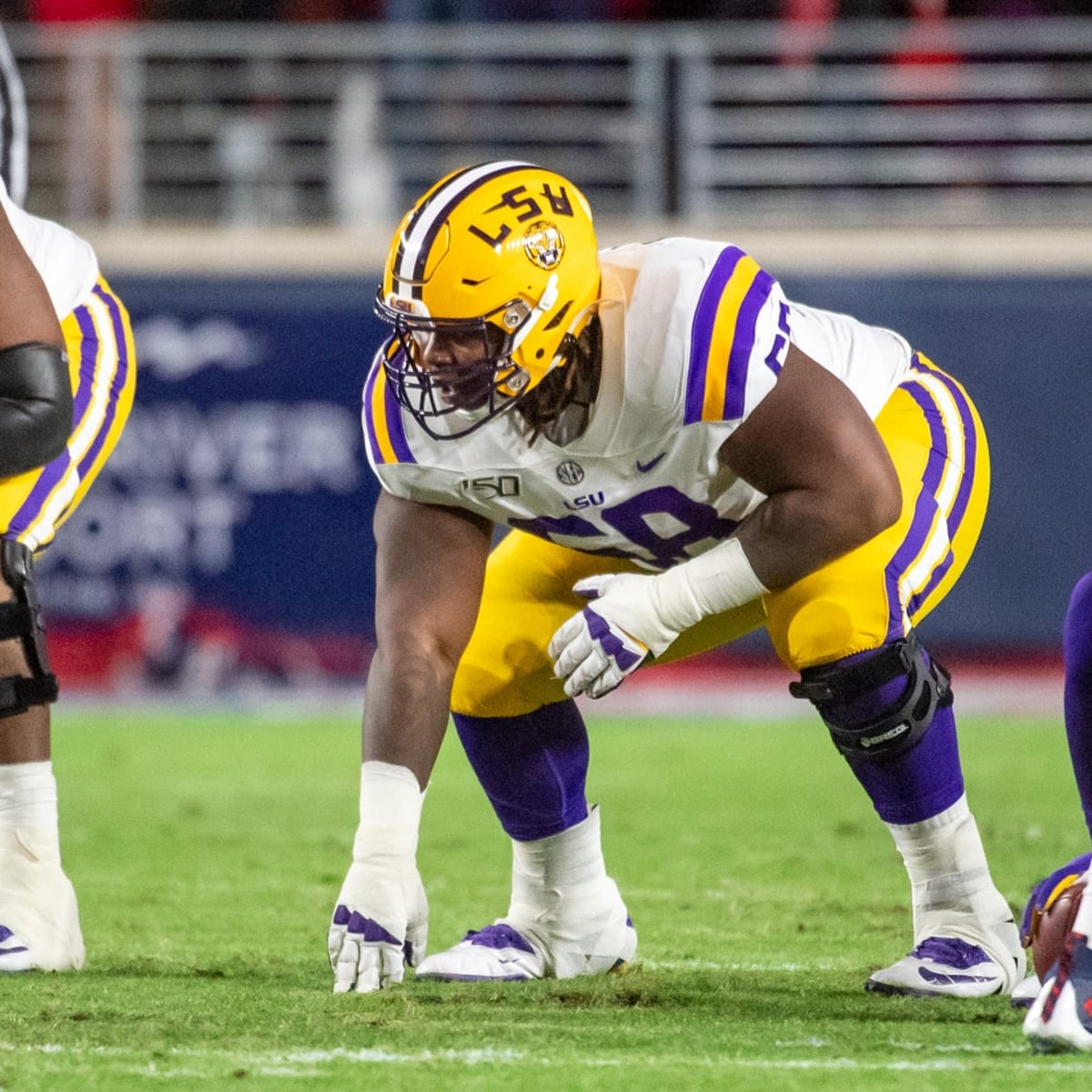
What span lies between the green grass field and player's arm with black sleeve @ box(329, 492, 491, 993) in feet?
0.29

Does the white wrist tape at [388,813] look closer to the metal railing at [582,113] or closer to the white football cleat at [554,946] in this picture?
the white football cleat at [554,946]

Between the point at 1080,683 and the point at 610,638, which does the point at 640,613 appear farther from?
the point at 1080,683

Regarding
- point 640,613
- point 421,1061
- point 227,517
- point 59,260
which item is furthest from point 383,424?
point 227,517

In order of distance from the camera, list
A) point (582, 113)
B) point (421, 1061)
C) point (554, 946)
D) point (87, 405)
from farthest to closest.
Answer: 1. point (582, 113)
2. point (87, 405)
3. point (554, 946)
4. point (421, 1061)

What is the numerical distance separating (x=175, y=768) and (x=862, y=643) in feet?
14.1

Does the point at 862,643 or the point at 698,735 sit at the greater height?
the point at 862,643

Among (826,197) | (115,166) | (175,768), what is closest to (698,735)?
(175,768)

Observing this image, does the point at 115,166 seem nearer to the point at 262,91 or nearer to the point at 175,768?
the point at 262,91

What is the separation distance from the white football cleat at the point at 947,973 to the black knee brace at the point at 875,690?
34 centimetres

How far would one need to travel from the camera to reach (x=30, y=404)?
3.43 metres

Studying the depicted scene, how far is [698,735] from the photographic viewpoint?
8281mm

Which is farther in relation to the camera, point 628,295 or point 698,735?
point 698,735

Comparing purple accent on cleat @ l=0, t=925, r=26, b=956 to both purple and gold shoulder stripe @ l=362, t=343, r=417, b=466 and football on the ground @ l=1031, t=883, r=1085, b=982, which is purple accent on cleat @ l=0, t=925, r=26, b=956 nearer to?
purple and gold shoulder stripe @ l=362, t=343, r=417, b=466

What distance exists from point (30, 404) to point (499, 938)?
125 cm
